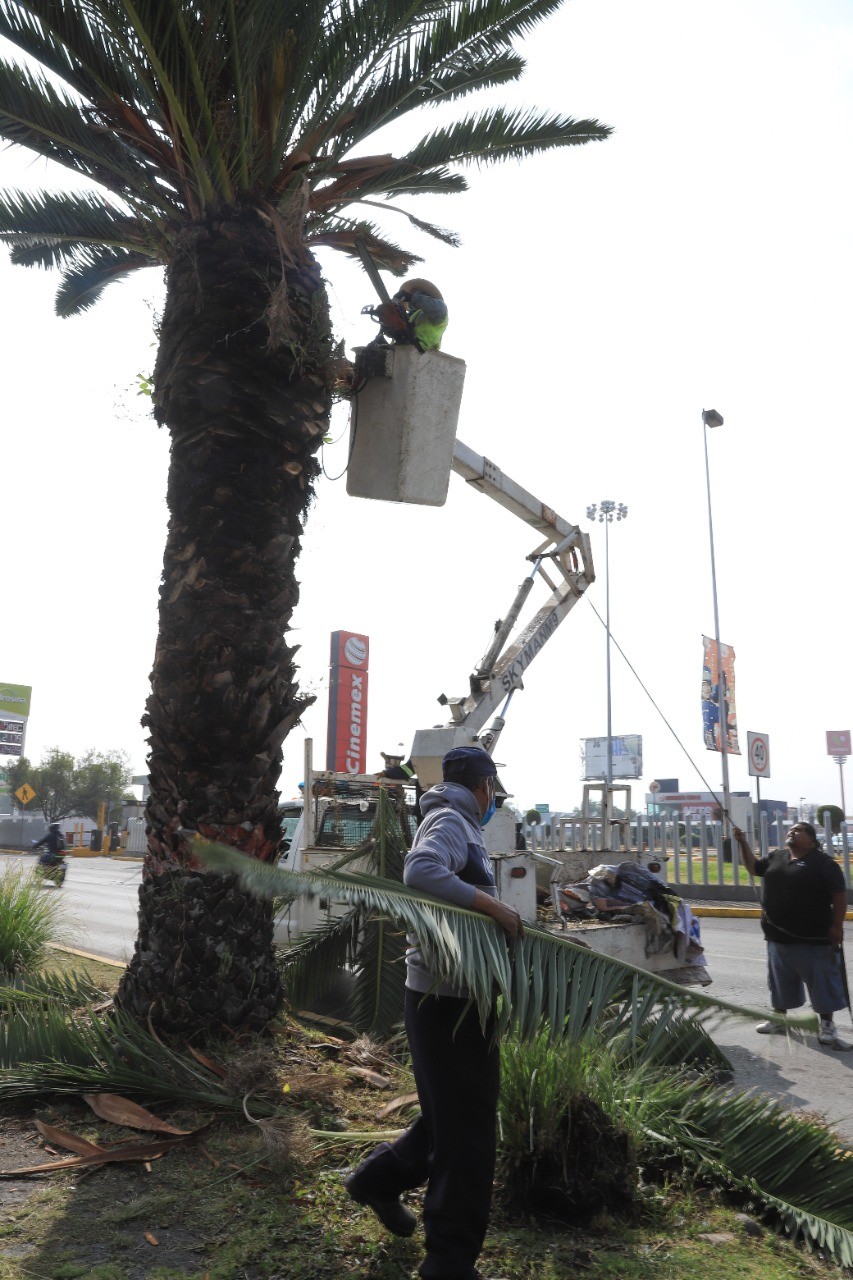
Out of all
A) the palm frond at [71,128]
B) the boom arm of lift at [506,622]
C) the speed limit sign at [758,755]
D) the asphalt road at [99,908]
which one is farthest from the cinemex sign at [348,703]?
the palm frond at [71,128]

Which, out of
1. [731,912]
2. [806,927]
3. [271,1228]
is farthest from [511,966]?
[731,912]

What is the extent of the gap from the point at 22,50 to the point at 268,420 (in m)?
3.12

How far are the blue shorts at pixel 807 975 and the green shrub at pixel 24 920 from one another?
18.3ft

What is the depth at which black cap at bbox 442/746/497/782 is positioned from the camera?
3.40 meters

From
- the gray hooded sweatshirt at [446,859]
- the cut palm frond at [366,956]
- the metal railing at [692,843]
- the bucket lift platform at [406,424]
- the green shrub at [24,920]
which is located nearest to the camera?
the gray hooded sweatshirt at [446,859]

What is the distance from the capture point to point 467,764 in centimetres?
340

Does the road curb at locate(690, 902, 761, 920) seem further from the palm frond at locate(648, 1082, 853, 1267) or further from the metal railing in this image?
the palm frond at locate(648, 1082, 853, 1267)

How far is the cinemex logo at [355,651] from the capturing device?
4081cm

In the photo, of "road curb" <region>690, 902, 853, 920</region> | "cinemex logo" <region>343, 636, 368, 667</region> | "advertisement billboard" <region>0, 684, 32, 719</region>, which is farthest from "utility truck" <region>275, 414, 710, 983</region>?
"advertisement billboard" <region>0, 684, 32, 719</region>

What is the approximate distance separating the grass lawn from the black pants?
33cm

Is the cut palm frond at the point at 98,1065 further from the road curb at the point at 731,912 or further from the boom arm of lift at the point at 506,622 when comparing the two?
the road curb at the point at 731,912

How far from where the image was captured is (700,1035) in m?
3.08

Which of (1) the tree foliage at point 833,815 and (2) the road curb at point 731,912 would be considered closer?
(2) the road curb at point 731,912

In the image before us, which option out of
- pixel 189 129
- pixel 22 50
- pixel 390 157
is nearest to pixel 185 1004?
pixel 189 129
